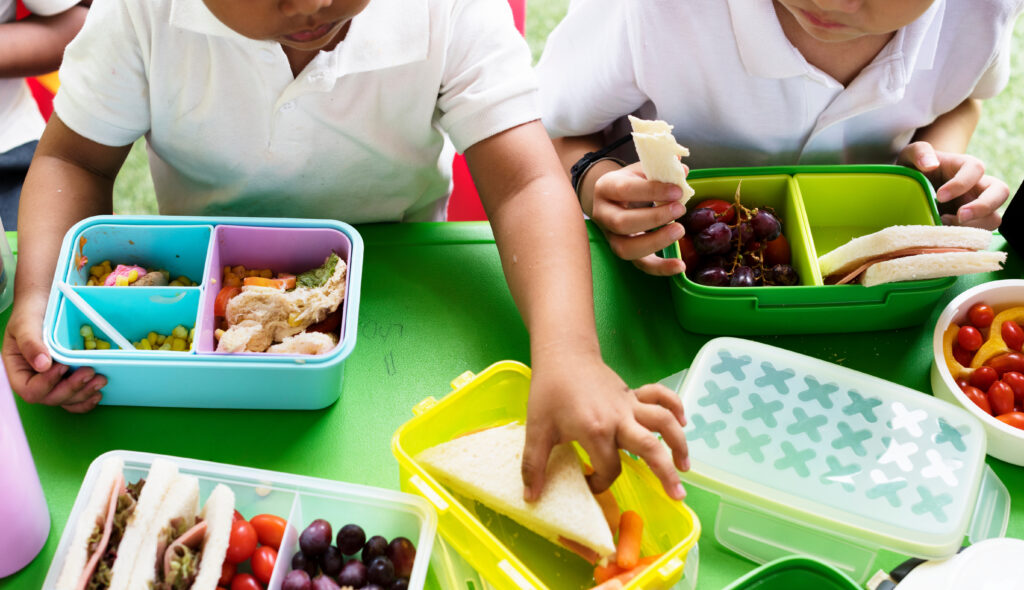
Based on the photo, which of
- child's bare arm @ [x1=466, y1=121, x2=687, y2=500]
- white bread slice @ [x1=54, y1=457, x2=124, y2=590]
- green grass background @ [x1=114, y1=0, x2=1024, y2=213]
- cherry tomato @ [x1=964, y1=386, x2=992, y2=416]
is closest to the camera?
white bread slice @ [x1=54, y1=457, x2=124, y2=590]

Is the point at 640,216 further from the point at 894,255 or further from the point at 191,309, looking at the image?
the point at 191,309

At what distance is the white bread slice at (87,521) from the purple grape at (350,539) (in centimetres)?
18

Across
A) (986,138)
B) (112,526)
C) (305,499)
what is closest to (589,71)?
(305,499)

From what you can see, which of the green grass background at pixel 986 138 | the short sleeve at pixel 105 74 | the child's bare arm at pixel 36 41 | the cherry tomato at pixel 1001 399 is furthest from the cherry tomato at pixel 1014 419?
the green grass background at pixel 986 138

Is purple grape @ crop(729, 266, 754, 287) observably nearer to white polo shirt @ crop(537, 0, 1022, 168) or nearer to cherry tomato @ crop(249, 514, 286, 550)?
white polo shirt @ crop(537, 0, 1022, 168)

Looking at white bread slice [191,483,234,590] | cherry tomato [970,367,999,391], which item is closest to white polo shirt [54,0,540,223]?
white bread slice [191,483,234,590]

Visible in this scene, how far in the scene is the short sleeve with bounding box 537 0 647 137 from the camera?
3.39 feet

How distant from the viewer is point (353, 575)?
67 cm

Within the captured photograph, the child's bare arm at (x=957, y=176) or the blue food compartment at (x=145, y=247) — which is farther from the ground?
the child's bare arm at (x=957, y=176)

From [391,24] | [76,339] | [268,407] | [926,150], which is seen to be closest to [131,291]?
[76,339]

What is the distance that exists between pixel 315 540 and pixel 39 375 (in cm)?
31

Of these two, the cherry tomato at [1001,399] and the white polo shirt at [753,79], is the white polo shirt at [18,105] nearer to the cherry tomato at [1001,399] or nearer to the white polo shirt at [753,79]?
the white polo shirt at [753,79]

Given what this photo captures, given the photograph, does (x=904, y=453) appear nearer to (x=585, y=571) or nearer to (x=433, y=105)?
(x=585, y=571)

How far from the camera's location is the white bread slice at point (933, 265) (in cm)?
84
